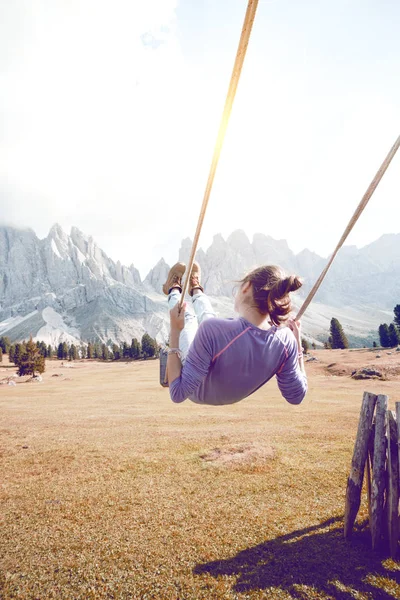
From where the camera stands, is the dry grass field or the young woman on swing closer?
the young woman on swing

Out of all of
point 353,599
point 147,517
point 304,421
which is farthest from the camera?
point 304,421

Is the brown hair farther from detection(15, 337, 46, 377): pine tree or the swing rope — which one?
detection(15, 337, 46, 377): pine tree

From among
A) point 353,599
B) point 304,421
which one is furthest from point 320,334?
point 353,599

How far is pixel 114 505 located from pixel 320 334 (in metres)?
193

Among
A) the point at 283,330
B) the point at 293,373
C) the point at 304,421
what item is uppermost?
the point at 283,330

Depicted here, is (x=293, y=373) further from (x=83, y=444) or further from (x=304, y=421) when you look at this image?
(x=304, y=421)

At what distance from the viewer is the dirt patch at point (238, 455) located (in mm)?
10133

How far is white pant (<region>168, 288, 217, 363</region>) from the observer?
11.6 feet

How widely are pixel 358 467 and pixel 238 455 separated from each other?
5.23 meters

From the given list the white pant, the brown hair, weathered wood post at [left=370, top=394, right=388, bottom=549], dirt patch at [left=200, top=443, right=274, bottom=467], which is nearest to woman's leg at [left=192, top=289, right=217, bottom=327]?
the white pant

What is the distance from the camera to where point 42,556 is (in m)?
5.79

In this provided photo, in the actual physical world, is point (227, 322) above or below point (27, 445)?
above

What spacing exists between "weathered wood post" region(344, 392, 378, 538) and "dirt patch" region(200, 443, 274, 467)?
4.09 meters

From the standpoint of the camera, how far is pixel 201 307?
4273 millimetres
